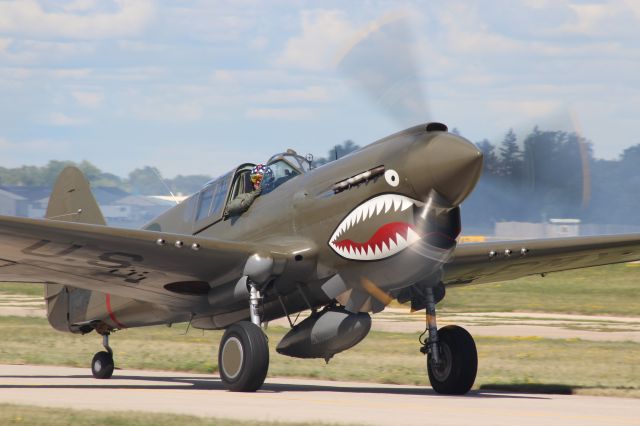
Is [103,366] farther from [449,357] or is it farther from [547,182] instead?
[547,182]

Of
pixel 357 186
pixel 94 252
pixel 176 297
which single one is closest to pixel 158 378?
pixel 176 297

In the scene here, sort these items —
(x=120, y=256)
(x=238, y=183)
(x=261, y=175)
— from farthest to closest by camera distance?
(x=238, y=183)
(x=261, y=175)
(x=120, y=256)

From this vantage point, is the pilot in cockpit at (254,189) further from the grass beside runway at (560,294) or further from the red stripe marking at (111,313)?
the grass beside runway at (560,294)

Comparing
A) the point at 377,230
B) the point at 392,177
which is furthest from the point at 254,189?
the point at 392,177

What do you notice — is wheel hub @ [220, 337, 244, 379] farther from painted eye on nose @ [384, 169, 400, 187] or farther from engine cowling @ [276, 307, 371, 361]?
painted eye on nose @ [384, 169, 400, 187]

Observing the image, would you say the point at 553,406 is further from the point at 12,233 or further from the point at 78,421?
the point at 12,233

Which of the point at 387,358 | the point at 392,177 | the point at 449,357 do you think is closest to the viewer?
the point at 392,177

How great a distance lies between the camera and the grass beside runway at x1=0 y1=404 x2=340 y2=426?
10125mm

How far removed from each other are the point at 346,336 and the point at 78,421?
13.8ft

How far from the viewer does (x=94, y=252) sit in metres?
13.7

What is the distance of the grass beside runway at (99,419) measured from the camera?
1012 cm

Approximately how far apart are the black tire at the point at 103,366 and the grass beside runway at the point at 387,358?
1.59 meters

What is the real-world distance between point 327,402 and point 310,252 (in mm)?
1996

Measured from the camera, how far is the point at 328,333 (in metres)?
13.7
